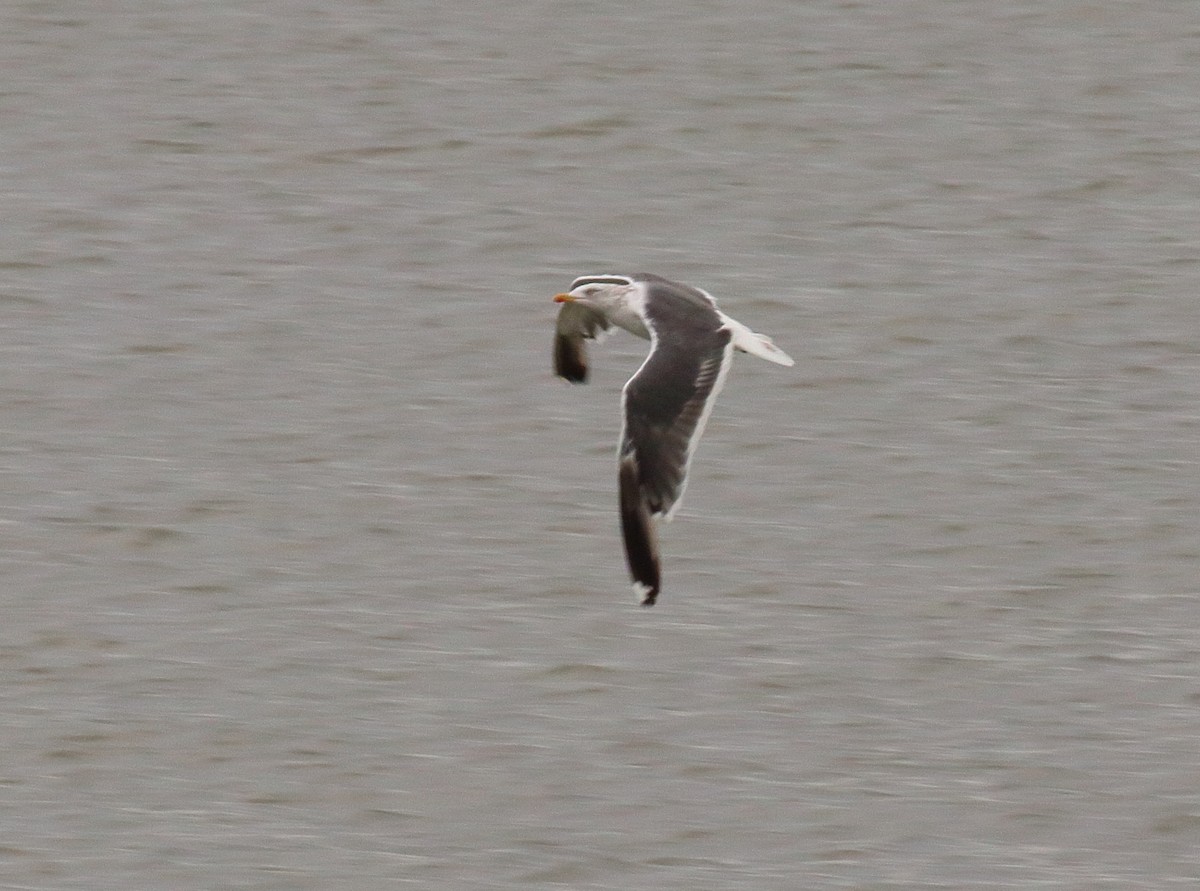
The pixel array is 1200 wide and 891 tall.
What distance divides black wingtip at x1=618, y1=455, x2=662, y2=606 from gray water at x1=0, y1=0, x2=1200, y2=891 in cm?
137

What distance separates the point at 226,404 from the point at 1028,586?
399cm

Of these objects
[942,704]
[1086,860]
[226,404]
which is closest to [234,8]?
[226,404]

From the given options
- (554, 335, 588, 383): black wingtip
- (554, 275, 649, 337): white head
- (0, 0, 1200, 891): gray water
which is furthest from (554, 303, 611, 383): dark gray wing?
(0, 0, 1200, 891): gray water

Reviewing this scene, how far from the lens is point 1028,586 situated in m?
11.4

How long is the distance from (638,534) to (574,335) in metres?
1.96

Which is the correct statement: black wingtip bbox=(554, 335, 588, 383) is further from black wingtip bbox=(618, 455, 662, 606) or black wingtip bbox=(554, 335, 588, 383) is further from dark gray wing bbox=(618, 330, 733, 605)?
black wingtip bbox=(618, 455, 662, 606)

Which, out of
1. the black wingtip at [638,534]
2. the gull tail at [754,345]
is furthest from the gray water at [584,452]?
the gull tail at [754,345]

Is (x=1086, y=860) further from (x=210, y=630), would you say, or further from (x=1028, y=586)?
(x=210, y=630)

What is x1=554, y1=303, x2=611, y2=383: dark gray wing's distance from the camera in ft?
32.4

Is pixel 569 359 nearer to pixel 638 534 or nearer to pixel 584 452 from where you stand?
pixel 638 534

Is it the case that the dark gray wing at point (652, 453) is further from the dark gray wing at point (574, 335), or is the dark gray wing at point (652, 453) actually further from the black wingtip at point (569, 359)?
the black wingtip at point (569, 359)

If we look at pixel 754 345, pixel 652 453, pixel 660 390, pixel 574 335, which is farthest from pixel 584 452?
pixel 652 453

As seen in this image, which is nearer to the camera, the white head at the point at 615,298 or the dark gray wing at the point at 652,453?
the dark gray wing at the point at 652,453

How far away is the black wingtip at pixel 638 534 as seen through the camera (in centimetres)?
813
